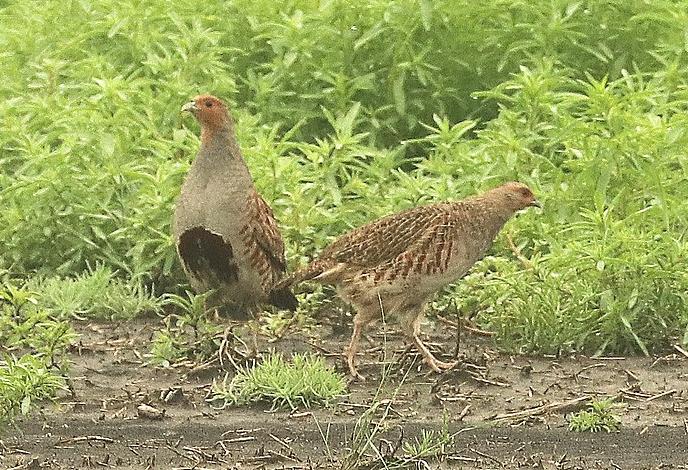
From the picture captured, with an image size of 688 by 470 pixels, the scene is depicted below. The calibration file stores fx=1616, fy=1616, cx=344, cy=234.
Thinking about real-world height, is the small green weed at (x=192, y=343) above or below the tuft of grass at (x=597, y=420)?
above

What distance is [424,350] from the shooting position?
20.7ft

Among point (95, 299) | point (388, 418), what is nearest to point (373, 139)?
point (95, 299)

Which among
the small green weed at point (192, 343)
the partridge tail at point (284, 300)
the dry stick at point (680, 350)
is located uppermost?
the small green weed at point (192, 343)

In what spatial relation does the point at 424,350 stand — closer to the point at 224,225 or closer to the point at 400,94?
the point at 224,225

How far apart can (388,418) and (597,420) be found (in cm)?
72

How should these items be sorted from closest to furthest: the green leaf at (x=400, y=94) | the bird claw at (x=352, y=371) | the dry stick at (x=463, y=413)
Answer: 1. the dry stick at (x=463, y=413)
2. the bird claw at (x=352, y=371)
3. the green leaf at (x=400, y=94)

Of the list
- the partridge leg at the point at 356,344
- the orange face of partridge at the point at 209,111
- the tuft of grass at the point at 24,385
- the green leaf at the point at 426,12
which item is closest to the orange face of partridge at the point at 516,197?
the partridge leg at the point at 356,344

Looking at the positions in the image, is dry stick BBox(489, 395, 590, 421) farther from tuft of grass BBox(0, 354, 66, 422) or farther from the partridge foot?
tuft of grass BBox(0, 354, 66, 422)

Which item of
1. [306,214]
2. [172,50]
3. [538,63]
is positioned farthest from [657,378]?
[172,50]

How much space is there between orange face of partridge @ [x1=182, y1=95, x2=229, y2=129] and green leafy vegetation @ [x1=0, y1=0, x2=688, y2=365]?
570 millimetres

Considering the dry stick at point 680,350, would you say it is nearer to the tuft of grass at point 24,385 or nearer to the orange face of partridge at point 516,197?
the orange face of partridge at point 516,197

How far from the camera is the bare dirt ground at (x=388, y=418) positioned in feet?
16.8

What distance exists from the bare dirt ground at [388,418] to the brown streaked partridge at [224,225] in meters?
0.51

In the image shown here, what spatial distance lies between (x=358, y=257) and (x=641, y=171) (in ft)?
5.33
